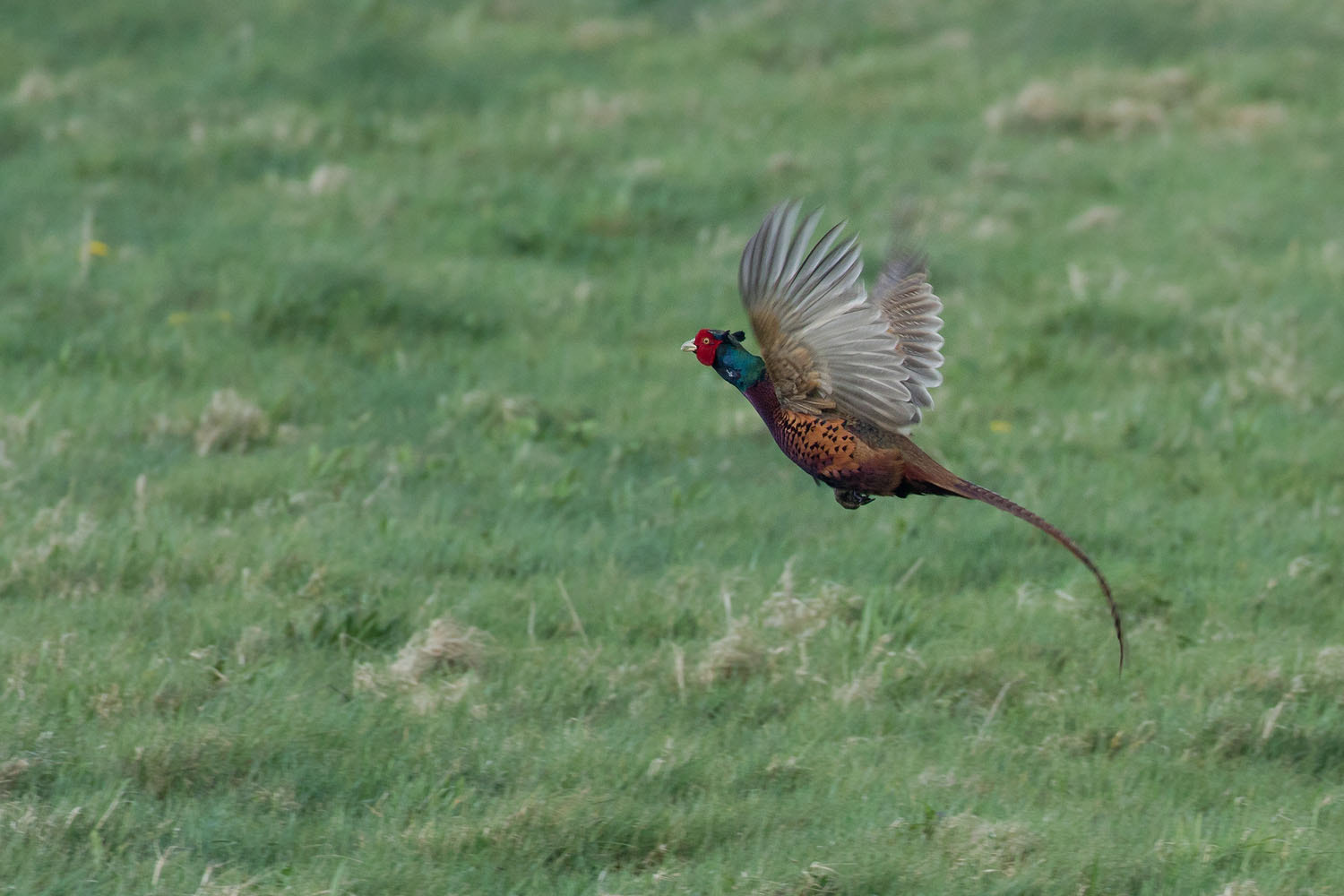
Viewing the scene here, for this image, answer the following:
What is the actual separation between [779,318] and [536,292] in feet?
16.6

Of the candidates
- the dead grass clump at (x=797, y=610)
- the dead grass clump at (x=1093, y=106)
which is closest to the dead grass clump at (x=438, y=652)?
the dead grass clump at (x=797, y=610)

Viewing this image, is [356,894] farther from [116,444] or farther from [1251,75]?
[1251,75]

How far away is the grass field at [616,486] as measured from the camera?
174 inches

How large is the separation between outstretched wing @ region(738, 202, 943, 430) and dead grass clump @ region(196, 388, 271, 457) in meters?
3.56

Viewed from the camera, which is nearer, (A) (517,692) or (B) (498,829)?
(B) (498,829)

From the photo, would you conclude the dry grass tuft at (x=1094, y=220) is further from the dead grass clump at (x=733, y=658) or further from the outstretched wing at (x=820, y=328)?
the outstretched wing at (x=820, y=328)

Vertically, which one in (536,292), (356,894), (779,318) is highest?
(779,318)

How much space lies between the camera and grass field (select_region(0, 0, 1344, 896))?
443cm

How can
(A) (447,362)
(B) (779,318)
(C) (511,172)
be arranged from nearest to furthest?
(B) (779,318)
(A) (447,362)
(C) (511,172)

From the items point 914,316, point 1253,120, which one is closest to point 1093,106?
point 1253,120

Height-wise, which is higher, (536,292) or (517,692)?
(536,292)

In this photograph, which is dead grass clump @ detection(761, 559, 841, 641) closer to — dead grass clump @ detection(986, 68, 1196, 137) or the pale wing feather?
the pale wing feather

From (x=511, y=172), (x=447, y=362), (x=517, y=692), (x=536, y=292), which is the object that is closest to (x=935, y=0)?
(x=511, y=172)

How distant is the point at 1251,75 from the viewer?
41.1 ft
